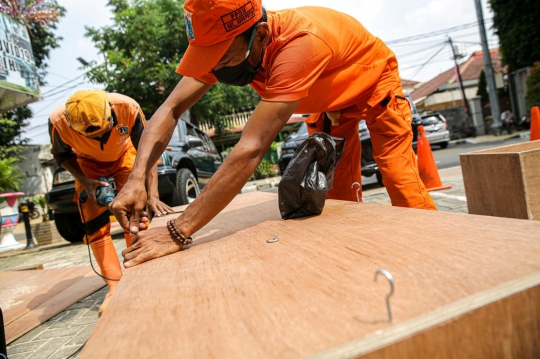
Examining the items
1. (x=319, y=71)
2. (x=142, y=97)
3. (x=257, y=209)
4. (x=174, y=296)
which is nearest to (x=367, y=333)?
(x=174, y=296)

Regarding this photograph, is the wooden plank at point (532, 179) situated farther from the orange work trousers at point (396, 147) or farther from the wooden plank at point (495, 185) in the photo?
the orange work trousers at point (396, 147)

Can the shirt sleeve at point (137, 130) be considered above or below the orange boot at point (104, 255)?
above

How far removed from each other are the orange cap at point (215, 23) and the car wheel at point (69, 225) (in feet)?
19.2

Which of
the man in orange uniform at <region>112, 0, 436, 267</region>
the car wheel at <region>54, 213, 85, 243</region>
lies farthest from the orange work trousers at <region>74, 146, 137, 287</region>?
the car wheel at <region>54, 213, 85, 243</region>

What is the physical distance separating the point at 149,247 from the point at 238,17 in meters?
1.03

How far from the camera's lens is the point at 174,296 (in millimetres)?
1155

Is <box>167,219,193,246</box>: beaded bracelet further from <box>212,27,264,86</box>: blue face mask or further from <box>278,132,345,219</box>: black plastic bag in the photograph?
<box>212,27,264,86</box>: blue face mask

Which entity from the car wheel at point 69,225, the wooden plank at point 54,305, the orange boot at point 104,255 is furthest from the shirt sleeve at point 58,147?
the car wheel at point 69,225

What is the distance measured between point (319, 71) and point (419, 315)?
1310 mm

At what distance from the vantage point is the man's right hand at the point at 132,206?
2053mm

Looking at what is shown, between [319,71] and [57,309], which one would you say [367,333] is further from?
[57,309]

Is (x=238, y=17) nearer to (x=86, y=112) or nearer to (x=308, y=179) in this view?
(x=308, y=179)

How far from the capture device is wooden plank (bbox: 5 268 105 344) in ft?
10.1

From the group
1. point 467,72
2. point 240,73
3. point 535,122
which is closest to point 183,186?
point 240,73
